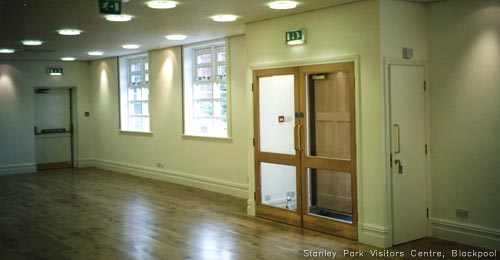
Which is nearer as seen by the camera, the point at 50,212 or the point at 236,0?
the point at 236,0

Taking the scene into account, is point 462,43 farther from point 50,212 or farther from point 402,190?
point 50,212

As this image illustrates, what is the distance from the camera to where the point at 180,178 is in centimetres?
955

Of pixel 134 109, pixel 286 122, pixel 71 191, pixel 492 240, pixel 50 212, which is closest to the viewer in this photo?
pixel 492 240

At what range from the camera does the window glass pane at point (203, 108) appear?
9.00m

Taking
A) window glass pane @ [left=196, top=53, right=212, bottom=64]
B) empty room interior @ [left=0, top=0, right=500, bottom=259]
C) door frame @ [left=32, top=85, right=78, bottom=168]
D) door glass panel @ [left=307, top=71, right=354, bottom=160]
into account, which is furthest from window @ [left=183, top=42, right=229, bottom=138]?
door frame @ [left=32, top=85, right=78, bottom=168]

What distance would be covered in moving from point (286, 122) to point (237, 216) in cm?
147

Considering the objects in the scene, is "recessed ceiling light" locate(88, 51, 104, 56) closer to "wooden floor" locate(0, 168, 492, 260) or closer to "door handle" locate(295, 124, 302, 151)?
"wooden floor" locate(0, 168, 492, 260)

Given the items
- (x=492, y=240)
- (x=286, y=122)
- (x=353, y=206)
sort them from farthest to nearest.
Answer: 1. (x=286, y=122)
2. (x=353, y=206)
3. (x=492, y=240)

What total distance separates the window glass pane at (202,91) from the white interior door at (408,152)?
13.9ft

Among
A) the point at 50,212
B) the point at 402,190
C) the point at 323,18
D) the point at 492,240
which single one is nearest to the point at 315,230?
the point at 402,190

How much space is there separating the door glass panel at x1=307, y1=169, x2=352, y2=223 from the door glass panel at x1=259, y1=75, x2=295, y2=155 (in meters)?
0.46

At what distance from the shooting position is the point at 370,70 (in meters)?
5.28

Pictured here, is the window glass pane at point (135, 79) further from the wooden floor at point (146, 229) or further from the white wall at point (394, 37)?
the white wall at point (394, 37)

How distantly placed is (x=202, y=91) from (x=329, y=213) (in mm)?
4008
